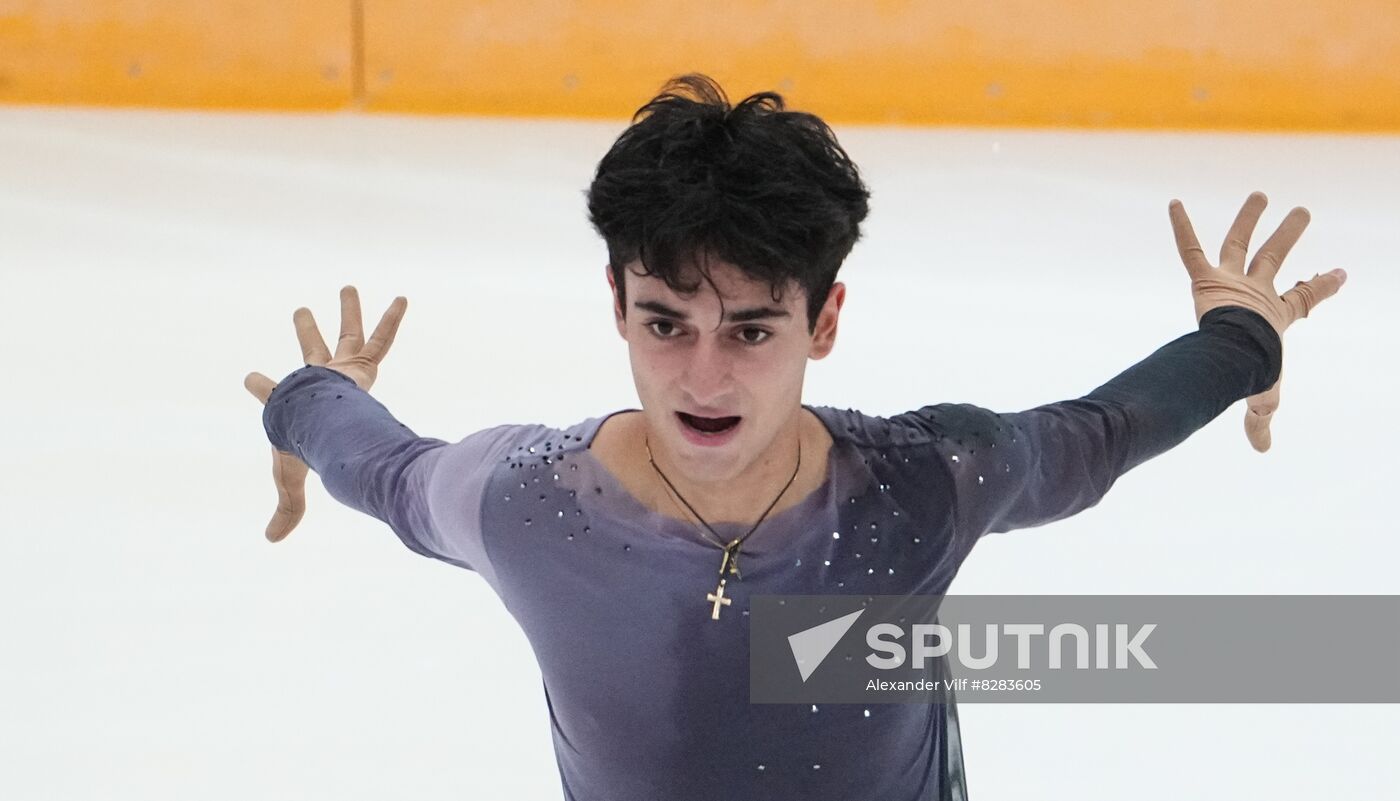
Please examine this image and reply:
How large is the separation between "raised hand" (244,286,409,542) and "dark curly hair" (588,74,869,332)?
67 cm

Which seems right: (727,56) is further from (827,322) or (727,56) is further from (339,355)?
(827,322)

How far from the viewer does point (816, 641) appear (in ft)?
5.96

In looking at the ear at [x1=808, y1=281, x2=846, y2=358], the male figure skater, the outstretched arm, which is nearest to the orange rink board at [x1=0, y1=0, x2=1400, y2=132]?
the outstretched arm

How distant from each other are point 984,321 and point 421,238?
1.55m

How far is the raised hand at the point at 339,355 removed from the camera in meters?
2.30

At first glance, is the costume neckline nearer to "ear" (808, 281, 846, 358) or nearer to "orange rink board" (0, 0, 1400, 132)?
"ear" (808, 281, 846, 358)

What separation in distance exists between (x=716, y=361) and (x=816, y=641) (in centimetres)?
34

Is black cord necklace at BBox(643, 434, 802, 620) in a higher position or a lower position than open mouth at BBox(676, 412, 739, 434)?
lower

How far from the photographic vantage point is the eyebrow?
1669mm

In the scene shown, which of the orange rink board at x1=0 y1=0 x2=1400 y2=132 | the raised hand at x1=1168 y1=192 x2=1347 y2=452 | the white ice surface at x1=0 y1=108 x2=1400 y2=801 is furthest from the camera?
the orange rink board at x1=0 y1=0 x2=1400 y2=132

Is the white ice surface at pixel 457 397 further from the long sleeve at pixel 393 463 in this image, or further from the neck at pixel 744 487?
the neck at pixel 744 487

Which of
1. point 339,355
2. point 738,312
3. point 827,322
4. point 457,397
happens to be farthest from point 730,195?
point 457,397

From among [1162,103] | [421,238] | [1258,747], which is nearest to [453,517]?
[1258,747]

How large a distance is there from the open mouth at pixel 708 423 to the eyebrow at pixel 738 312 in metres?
0.11
